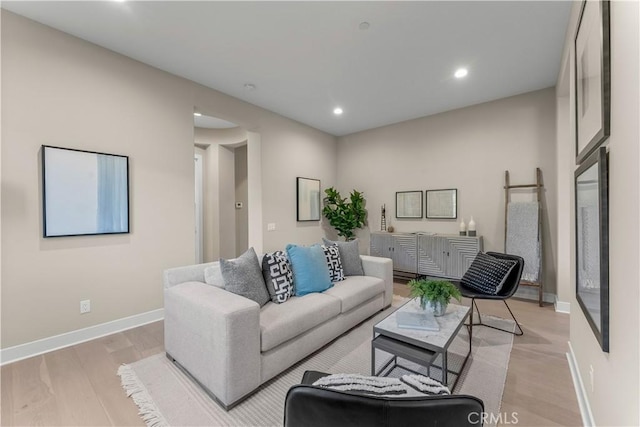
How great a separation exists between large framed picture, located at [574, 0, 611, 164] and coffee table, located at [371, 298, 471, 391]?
135cm

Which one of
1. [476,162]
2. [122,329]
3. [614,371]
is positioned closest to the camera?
[614,371]

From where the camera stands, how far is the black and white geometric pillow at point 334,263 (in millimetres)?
3066

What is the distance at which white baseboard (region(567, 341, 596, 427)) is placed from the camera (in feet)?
5.19

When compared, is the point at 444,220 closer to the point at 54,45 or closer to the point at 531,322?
the point at 531,322

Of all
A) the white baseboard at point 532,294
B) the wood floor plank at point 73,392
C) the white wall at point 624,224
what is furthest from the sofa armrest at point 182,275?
the white baseboard at point 532,294

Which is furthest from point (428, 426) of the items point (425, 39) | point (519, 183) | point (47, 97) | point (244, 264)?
point (519, 183)

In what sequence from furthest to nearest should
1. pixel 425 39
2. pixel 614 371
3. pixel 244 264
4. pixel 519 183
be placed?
pixel 519 183 < pixel 425 39 < pixel 244 264 < pixel 614 371

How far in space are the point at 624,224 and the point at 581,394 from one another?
146 centimetres

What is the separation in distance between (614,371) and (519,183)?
3.35m

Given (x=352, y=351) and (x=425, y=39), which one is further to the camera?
(x=425, y=39)

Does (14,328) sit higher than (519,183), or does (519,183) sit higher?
(519,183)

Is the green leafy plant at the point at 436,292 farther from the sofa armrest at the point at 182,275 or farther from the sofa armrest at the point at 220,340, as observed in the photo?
the sofa armrest at the point at 182,275

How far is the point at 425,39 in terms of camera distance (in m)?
2.62

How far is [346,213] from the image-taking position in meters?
5.36
